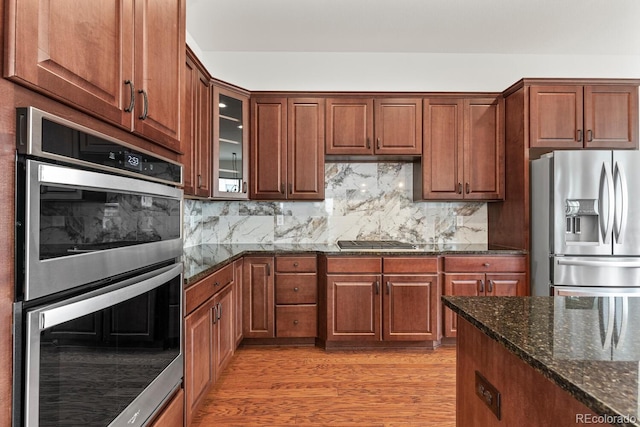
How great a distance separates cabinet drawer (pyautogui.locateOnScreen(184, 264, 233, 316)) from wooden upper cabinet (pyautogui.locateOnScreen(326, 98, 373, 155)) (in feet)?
5.08

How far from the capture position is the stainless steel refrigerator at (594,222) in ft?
9.18

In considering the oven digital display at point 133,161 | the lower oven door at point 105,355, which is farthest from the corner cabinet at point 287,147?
the oven digital display at point 133,161

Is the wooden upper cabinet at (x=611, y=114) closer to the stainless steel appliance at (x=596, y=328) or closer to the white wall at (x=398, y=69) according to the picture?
the white wall at (x=398, y=69)

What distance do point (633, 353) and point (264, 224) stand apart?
3267mm

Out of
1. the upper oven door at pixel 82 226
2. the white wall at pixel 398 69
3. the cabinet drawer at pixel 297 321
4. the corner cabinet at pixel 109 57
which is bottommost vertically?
→ the cabinet drawer at pixel 297 321

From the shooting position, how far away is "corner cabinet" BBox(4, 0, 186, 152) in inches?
29.2

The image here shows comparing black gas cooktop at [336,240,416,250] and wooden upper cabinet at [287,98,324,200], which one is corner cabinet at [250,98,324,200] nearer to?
wooden upper cabinet at [287,98,324,200]

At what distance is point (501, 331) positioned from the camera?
87 centimetres

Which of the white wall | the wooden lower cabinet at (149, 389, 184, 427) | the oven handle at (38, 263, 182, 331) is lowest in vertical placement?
the wooden lower cabinet at (149, 389, 184, 427)

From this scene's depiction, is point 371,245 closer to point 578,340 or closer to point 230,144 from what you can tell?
point 230,144

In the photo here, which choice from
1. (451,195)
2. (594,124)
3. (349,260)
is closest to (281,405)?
(349,260)

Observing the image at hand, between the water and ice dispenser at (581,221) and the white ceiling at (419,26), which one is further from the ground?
the white ceiling at (419,26)

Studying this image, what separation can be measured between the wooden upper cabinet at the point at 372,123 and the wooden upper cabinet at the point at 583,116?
103 centimetres

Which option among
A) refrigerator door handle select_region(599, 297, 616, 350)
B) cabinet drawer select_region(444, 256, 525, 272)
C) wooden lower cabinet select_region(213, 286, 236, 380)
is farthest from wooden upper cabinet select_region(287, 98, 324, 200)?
refrigerator door handle select_region(599, 297, 616, 350)
